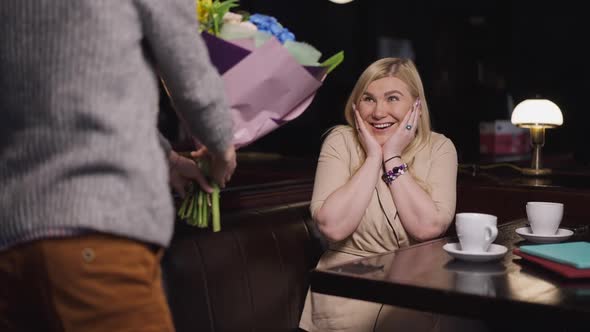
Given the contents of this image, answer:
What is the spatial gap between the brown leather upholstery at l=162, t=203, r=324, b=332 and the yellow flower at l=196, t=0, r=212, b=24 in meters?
0.77

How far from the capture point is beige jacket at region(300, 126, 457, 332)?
2172 mm

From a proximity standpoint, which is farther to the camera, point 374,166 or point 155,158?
point 374,166

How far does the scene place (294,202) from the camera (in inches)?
105

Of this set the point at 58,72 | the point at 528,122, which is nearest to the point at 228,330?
the point at 58,72

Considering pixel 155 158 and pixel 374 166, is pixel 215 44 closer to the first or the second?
pixel 155 158

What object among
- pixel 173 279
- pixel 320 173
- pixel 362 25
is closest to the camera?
pixel 173 279

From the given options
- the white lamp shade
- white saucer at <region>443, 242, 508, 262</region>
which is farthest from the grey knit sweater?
the white lamp shade

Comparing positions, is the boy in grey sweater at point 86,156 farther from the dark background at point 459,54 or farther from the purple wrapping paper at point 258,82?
the dark background at point 459,54

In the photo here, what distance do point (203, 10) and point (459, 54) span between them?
5.33 meters

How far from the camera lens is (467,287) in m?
1.37

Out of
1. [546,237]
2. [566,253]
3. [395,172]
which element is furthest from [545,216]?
[395,172]

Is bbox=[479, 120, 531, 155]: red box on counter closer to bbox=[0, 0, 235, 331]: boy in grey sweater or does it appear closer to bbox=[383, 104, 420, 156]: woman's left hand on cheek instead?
bbox=[383, 104, 420, 156]: woman's left hand on cheek

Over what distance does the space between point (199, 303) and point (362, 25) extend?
5484 millimetres

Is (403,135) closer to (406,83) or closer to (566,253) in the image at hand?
(406,83)
